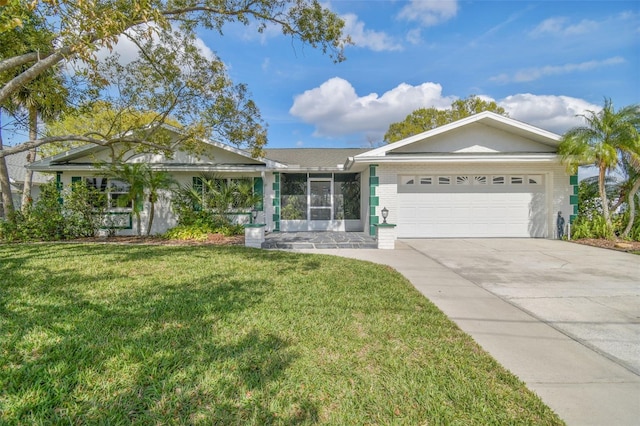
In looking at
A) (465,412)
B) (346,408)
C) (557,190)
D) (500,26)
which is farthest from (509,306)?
(557,190)

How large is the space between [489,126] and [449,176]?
234cm

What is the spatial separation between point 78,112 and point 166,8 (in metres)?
4.25

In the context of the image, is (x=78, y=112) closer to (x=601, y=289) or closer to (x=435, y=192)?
(x=435, y=192)

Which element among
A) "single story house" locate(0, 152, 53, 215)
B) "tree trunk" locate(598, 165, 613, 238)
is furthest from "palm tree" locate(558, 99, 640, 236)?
"single story house" locate(0, 152, 53, 215)

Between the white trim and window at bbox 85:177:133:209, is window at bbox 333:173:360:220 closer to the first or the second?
the white trim

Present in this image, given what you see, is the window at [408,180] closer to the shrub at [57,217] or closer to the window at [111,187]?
the window at [111,187]

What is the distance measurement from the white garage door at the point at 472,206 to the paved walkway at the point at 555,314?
2.95 meters

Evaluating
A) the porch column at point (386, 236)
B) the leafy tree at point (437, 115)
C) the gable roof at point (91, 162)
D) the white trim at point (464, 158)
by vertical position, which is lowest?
the porch column at point (386, 236)

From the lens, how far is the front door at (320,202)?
13602 mm

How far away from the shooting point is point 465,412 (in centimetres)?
217

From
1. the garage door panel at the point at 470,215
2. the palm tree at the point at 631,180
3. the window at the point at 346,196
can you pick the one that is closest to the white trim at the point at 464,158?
the garage door panel at the point at 470,215

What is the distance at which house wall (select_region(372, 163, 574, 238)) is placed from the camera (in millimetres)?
11078

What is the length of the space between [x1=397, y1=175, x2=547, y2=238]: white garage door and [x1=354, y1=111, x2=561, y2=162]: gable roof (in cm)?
125

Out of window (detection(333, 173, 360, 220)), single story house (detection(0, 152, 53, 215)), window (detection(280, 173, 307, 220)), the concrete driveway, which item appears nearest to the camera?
the concrete driveway
